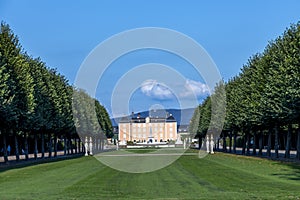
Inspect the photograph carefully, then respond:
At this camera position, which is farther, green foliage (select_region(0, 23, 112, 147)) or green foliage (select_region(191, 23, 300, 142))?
green foliage (select_region(0, 23, 112, 147))

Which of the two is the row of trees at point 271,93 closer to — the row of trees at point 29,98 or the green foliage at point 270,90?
the green foliage at point 270,90

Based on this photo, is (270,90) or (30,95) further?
(30,95)

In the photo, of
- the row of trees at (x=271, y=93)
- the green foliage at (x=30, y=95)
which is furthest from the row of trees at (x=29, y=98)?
the row of trees at (x=271, y=93)

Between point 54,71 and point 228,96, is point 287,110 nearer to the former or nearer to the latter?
point 228,96

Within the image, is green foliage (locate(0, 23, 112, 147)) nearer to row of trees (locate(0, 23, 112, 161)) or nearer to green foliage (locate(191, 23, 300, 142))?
row of trees (locate(0, 23, 112, 161))

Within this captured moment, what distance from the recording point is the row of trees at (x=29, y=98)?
54969 mm

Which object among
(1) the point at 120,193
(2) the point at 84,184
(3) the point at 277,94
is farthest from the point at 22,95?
(1) the point at 120,193

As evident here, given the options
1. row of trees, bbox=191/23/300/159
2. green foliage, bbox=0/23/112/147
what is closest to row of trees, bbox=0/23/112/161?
green foliage, bbox=0/23/112/147

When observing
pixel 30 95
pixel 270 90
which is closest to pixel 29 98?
pixel 30 95

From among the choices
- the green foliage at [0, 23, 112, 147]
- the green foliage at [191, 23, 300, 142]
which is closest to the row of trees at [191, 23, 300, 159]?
the green foliage at [191, 23, 300, 142]

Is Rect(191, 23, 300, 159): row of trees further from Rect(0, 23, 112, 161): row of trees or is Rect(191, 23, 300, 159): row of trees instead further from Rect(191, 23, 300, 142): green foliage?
Rect(0, 23, 112, 161): row of trees

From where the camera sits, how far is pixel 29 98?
6134cm

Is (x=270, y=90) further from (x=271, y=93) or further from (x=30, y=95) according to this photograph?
(x=30, y=95)

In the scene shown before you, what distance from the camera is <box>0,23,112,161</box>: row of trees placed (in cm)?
5497
